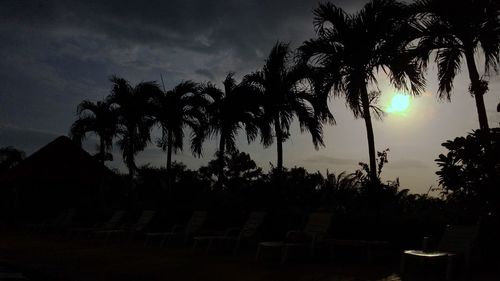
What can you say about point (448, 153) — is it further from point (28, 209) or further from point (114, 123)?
point (28, 209)

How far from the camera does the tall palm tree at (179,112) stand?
2359 centimetres

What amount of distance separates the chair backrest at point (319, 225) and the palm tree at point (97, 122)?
52.9 feet

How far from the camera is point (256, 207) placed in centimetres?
1619

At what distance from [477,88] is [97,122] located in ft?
61.0

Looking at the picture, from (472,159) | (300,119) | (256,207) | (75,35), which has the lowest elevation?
(256,207)

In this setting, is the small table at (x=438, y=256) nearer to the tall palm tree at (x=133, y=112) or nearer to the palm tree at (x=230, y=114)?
the palm tree at (x=230, y=114)

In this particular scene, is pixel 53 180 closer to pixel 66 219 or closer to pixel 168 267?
pixel 66 219

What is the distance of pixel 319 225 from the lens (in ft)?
37.0

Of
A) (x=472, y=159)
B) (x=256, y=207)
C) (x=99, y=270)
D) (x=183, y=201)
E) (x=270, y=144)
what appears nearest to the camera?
(x=99, y=270)

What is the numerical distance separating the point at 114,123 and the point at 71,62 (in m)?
11.6

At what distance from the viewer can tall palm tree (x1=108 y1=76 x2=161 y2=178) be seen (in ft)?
78.8

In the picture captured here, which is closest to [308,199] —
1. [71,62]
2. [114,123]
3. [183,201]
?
[183,201]

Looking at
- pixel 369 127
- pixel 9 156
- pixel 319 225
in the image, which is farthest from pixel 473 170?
pixel 9 156

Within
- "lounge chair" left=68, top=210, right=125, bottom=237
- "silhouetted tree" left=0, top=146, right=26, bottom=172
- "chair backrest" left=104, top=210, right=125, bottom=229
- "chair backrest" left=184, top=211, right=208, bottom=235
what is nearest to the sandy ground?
"chair backrest" left=184, top=211, right=208, bottom=235
